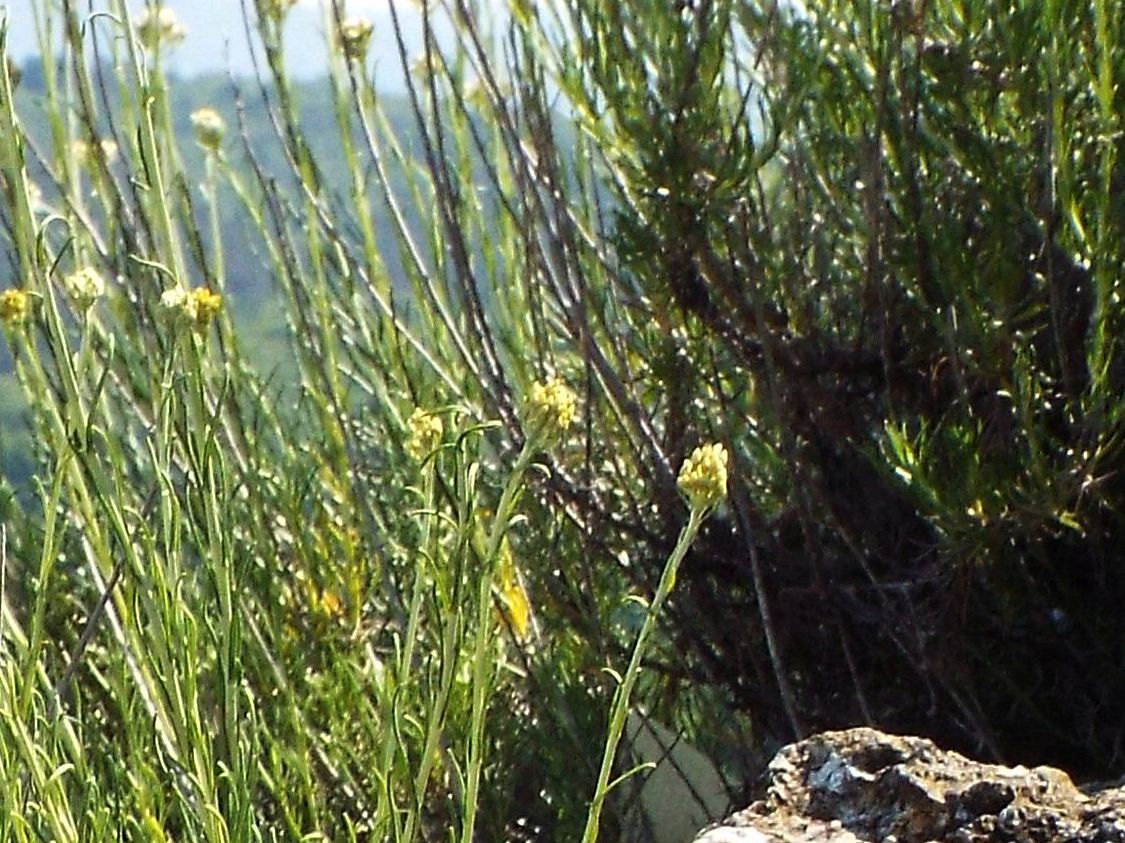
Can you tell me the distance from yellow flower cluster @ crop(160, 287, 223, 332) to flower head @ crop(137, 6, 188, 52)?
2.98 ft

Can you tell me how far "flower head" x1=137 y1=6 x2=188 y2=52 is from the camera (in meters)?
2.01

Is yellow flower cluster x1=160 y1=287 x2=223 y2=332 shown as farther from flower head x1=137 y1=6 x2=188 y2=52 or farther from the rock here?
A: flower head x1=137 y1=6 x2=188 y2=52

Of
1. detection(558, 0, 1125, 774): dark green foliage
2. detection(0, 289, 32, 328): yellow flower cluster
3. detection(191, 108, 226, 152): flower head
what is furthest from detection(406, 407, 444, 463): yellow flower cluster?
detection(191, 108, 226, 152): flower head

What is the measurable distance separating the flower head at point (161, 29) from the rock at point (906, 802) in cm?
124

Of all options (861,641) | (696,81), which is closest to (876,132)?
(696,81)

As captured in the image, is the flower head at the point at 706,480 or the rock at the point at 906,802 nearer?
the flower head at the point at 706,480

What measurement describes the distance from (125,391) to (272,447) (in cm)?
49

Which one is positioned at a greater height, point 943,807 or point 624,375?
point 624,375

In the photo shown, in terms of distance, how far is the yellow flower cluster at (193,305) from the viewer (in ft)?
3.89

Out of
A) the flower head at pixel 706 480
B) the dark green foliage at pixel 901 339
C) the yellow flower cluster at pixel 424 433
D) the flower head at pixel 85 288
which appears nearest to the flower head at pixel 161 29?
the dark green foliage at pixel 901 339

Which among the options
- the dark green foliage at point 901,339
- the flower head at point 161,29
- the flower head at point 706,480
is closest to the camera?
the flower head at point 706,480

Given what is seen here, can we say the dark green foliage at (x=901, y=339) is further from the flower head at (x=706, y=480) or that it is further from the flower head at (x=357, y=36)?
the flower head at (x=706, y=480)

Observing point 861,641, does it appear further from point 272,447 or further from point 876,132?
point 272,447

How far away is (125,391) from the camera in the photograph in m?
2.27
